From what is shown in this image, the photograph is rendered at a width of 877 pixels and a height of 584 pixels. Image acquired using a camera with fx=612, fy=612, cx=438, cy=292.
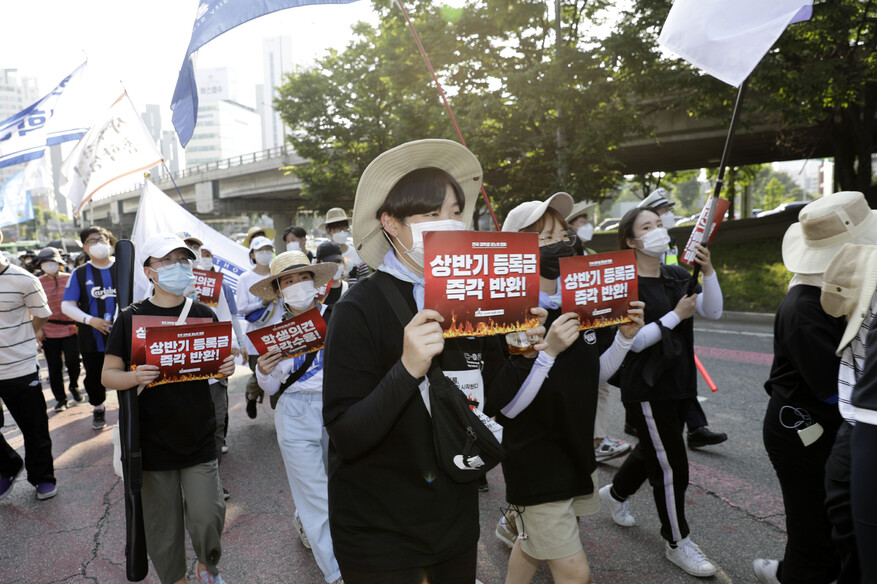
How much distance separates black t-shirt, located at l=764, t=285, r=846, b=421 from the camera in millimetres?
2375

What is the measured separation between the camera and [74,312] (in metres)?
5.95

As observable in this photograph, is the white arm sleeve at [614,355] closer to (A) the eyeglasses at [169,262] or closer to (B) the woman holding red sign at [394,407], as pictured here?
(B) the woman holding red sign at [394,407]

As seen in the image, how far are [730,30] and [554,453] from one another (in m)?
2.30

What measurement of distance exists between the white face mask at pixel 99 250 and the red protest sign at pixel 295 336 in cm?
353

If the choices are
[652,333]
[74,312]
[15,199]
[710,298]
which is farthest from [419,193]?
[15,199]

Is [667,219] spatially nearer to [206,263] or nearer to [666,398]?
[666,398]

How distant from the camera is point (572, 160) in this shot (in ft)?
49.2

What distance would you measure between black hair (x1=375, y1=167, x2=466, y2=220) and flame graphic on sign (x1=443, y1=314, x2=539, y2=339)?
397 mm

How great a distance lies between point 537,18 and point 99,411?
1352 cm

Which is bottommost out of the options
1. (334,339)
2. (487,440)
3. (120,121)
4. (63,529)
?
(63,529)

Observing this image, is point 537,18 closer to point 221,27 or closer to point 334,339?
point 221,27

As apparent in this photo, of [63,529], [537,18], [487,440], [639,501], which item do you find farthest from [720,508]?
[537,18]

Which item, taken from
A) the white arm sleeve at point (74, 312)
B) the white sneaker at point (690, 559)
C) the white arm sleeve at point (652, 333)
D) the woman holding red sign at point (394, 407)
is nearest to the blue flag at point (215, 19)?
the white arm sleeve at point (74, 312)

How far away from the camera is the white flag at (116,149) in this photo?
6.36 metres
